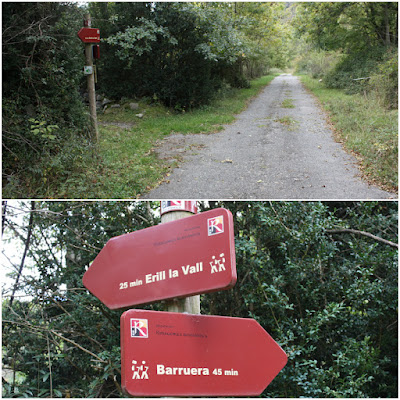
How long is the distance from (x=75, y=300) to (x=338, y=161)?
5919 millimetres

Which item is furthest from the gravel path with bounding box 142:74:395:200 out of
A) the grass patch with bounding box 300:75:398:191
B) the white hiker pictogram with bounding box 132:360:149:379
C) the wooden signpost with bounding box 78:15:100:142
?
the white hiker pictogram with bounding box 132:360:149:379

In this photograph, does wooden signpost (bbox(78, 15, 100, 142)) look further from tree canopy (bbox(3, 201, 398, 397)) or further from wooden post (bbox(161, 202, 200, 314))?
wooden post (bbox(161, 202, 200, 314))

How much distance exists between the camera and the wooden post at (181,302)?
2123 mm

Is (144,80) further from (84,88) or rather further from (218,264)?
(218,264)

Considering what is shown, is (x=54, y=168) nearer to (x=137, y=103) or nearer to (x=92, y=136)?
(x=92, y=136)

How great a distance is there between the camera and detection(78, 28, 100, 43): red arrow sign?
7527 mm

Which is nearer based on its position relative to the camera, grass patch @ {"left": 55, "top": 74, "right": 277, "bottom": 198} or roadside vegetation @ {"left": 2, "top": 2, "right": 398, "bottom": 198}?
grass patch @ {"left": 55, "top": 74, "right": 277, "bottom": 198}

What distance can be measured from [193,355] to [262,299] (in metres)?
2.77

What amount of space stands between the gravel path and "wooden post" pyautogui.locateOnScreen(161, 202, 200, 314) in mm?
3931

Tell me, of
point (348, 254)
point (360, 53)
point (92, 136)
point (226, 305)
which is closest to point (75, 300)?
point (226, 305)

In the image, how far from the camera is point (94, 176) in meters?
6.85

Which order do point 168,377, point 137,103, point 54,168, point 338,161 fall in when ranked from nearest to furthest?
point 168,377, point 54,168, point 338,161, point 137,103

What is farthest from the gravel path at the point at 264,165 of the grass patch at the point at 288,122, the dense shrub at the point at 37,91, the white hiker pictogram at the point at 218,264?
the white hiker pictogram at the point at 218,264

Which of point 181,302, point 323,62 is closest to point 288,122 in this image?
point 181,302
